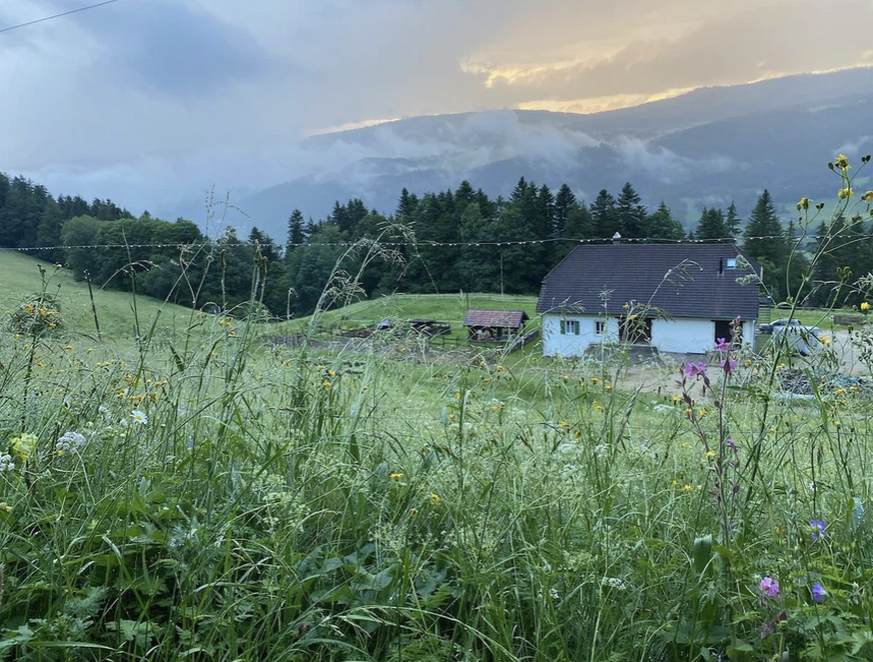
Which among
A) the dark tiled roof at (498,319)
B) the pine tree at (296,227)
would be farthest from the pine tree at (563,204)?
the pine tree at (296,227)

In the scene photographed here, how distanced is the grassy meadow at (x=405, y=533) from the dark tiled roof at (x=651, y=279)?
2202cm

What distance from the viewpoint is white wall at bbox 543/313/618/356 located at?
245 centimetres

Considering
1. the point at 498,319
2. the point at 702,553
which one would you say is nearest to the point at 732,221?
the point at 498,319

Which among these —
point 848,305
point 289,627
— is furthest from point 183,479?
point 848,305

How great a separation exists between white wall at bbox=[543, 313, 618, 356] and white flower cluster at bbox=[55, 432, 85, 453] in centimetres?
184

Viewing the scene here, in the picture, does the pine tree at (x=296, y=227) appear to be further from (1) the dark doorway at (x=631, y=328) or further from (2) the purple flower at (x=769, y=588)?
(2) the purple flower at (x=769, y=588)

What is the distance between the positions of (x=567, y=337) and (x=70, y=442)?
2.23 meters

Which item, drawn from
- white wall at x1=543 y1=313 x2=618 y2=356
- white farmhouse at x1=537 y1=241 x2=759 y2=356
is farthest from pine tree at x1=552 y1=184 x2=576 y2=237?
white wall at x1=543 y1=313 x2=618 y2=356

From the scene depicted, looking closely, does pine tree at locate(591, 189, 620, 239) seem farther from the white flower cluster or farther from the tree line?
the white flower cluster

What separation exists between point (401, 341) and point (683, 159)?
85783 mm

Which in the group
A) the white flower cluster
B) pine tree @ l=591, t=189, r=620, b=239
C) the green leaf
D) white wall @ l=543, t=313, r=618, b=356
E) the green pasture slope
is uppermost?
pine tree @ l=591, t=189, r=620, b=239

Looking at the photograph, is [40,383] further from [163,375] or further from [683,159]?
[683,159]

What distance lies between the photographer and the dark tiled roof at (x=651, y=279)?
2523 centimetres

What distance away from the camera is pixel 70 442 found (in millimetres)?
1588
